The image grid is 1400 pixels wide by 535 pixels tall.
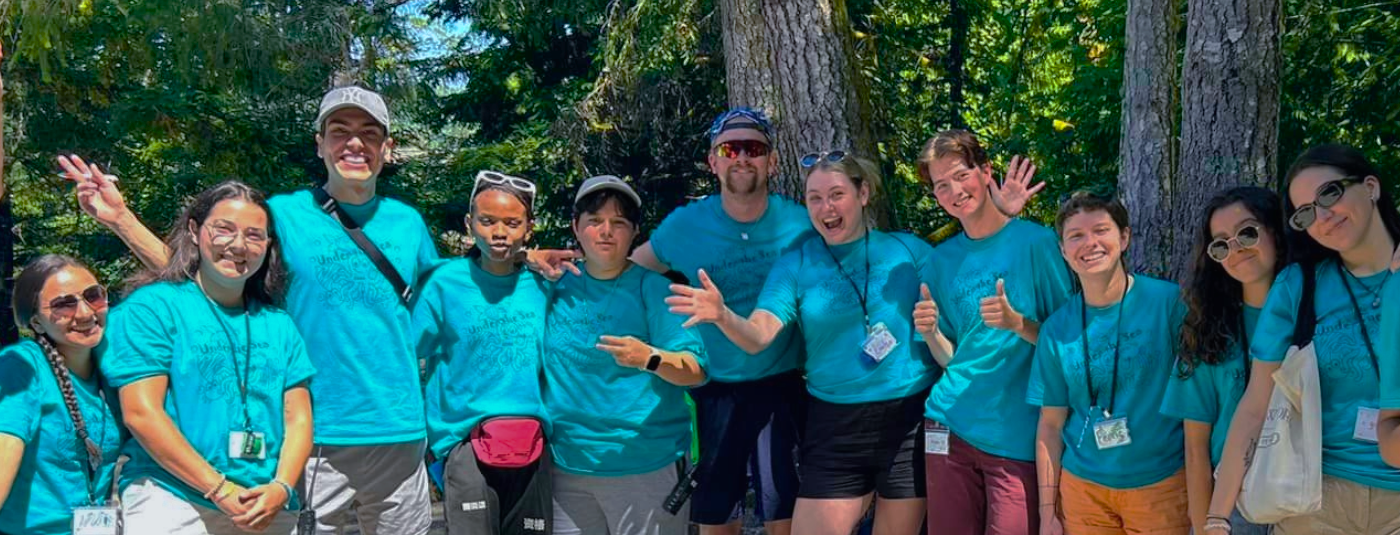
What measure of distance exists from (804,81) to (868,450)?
2.56m

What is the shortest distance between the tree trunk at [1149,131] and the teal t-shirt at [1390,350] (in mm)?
2839

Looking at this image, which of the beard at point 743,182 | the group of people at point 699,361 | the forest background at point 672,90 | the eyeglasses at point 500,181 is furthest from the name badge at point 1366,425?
the eyeglasses at point 500,181

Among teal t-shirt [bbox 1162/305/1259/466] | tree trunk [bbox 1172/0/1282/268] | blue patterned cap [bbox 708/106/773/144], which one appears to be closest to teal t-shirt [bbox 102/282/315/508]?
blue patterned cap [bbox 708/106/773/144]

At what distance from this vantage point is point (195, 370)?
402 cm

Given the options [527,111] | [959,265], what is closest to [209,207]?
[959,265]

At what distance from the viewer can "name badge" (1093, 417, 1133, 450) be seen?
4.18 m

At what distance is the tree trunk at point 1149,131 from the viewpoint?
6191 mm

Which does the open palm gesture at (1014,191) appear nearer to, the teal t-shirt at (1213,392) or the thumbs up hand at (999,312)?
the thumbs up hand at (999,312)

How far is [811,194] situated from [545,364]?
4.19 feet

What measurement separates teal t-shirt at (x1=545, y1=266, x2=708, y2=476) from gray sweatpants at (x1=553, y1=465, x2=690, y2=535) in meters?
0.04

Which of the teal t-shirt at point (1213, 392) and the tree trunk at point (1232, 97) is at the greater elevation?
the tree trunk at point (1232, 97)

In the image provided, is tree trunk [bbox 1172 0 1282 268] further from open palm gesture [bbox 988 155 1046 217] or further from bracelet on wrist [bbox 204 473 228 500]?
bracelet on wrist [bbox 204 473 228 500]

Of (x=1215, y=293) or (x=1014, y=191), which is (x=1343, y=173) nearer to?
(x=1215, y=293)

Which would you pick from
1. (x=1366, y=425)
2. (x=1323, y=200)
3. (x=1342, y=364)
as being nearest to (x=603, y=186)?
(x=1323, y=200)
